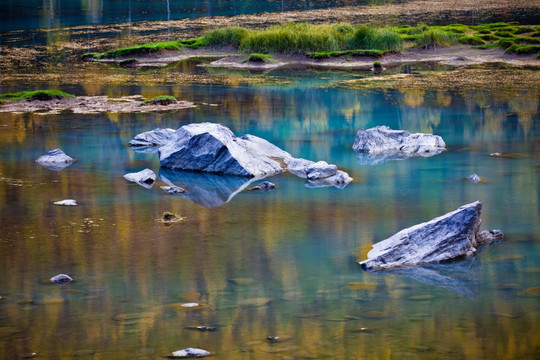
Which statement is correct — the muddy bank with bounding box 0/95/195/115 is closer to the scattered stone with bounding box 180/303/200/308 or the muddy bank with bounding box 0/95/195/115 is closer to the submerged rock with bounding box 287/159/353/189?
the submerged rock with bounding box 287/159/353/189

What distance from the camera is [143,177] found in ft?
48.6

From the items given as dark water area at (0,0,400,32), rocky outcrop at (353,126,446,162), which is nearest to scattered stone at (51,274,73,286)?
rocky outcrop at (353,126,446,162)

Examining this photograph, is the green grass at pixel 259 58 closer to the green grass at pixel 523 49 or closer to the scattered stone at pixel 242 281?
the green grass at pixel 523 49

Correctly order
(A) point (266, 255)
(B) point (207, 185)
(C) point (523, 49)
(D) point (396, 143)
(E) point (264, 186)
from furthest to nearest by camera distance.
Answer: (C) point (523, 49) → (D) point (396, 143) → (B) point (207, 185) → (E) point (264, 186) → (A) point (266, 255)

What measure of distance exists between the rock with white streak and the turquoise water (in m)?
0.52

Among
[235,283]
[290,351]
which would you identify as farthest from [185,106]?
[290,351]

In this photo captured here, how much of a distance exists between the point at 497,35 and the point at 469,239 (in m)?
32.1

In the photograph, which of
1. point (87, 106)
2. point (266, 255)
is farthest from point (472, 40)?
point (266, 255)

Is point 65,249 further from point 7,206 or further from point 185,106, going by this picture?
point 185,106

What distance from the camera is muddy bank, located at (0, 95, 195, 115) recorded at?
23203 millimetres

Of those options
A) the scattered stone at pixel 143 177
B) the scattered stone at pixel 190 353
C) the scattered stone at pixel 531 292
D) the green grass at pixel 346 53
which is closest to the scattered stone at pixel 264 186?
the scattered stone at pixel 143 177

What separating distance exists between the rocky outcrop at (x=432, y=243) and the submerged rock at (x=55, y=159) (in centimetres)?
818

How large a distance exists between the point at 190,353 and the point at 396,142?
11.0 metres

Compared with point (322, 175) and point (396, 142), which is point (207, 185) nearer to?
point (322, 175)
